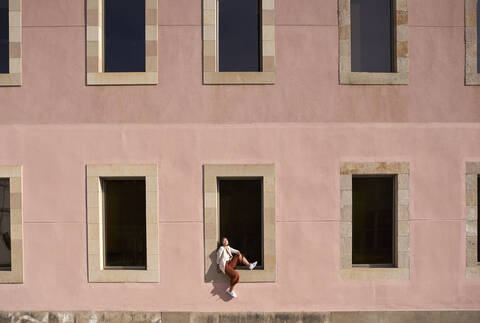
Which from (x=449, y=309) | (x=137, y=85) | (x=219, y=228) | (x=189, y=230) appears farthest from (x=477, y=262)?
(x=137, y=85)

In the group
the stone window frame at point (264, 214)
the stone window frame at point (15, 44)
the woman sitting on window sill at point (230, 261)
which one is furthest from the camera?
the stone window frame at point (15, 44)

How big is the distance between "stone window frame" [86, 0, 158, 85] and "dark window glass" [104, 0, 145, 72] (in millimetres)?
320

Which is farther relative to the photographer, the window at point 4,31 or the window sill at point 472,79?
the window at point 4,31

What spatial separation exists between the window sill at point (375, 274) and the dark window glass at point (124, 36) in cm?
660

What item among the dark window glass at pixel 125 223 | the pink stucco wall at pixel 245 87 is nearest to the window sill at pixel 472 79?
the pink stucco wall at pixel 245 87

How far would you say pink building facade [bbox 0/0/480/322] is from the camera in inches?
286

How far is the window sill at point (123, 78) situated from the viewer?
7.25 meters

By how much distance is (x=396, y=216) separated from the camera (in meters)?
7.36

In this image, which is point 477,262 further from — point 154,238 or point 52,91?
point 52,91

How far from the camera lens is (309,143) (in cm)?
728

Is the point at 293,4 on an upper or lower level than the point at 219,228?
upper

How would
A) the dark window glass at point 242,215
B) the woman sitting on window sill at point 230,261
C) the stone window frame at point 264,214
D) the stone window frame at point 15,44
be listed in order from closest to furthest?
the woman sitting on window sill at point 230,261 < the stone window frame at point 264,214 < the stone window frame at point 15,44 < the dark window glass at point 242,215

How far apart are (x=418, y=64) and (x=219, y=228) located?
5.87 metres

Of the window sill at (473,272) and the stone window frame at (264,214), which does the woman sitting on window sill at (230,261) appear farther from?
the window sill at (473,272)
